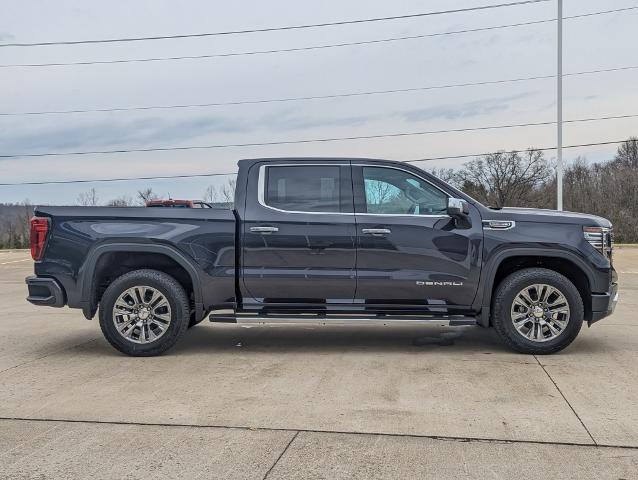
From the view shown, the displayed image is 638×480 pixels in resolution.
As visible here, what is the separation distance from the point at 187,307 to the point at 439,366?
263 cm

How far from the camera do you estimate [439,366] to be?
6355 millimetres

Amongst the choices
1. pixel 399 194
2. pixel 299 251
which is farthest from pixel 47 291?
pixel 399 194

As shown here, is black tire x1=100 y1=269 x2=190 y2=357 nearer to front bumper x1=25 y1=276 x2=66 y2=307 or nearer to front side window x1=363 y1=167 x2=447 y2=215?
front bumper x1=25 y1=276 x2=66 y2=307

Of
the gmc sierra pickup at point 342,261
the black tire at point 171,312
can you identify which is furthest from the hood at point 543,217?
the black tire at point 171,312

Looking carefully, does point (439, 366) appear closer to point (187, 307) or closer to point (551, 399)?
point (551, 399)

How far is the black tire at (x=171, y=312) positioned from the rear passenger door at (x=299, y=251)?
713mm

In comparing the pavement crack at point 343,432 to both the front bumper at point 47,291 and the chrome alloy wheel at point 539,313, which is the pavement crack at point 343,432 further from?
the chrome alloy wheel at point 539,313

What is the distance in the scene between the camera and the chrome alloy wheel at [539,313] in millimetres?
6672

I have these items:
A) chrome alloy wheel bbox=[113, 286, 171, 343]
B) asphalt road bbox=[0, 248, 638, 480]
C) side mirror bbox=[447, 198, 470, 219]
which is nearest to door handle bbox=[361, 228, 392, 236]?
side mirror bbox=[447, 198, 470, 219]

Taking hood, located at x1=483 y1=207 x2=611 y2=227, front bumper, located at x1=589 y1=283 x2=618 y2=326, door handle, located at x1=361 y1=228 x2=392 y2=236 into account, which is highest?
hood, located at x1=483 y1=207 x2=611 y2=227

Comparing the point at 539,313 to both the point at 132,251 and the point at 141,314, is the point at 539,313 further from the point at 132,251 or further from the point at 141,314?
the point at 132,251

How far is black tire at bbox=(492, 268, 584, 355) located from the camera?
Result: 6.62 metres

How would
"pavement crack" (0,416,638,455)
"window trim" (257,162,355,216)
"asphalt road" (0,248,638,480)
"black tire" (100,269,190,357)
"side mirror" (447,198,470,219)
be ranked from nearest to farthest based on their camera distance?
"asphalt road" (0,248,638,480) → "pavement crack" (0,416,638,455) → "side mirror" (447,198,470,219) → "black tire" (100,269,190,357) → "window trim" (257,162,355,216)

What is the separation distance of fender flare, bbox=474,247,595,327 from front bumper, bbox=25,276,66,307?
14.2ft
